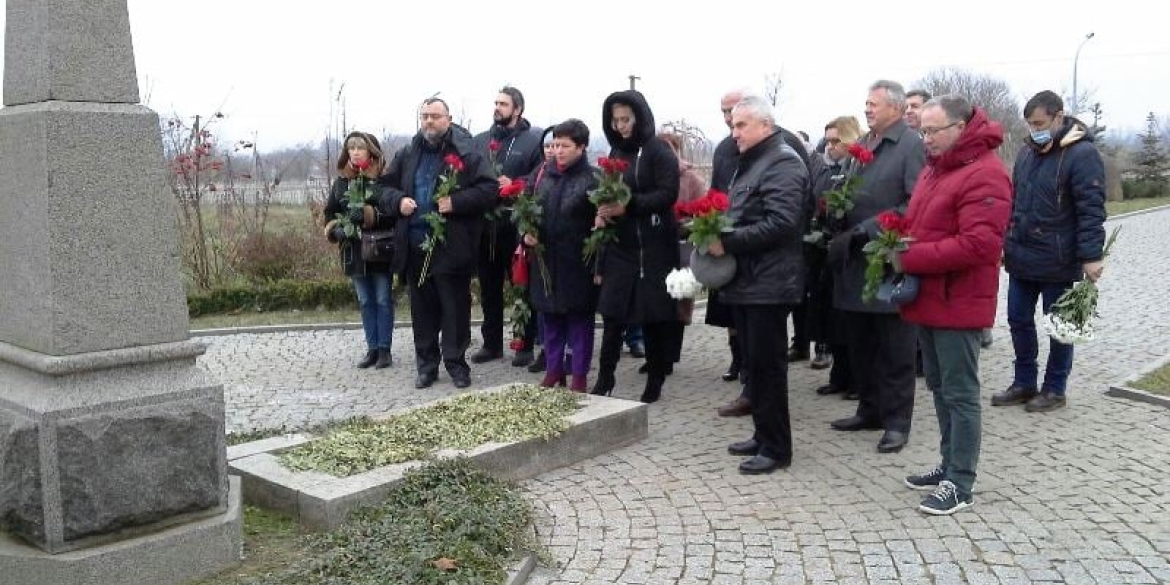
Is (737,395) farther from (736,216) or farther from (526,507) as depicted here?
(526,507)

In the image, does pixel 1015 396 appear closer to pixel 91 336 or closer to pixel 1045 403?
pixel 1045 403

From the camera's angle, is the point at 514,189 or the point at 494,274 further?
the point at 494,274

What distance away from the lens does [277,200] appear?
15516 mm

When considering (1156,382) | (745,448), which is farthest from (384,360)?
(1156,382)

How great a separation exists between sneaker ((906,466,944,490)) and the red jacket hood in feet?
Result: 5.47

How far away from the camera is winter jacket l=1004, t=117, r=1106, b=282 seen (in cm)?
677

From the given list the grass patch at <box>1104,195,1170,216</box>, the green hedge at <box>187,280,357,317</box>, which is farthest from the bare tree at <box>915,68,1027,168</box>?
the green hedge at <box>187,280,357,317</box>

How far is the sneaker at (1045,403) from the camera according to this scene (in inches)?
281

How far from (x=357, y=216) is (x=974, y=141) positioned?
5.43 metres

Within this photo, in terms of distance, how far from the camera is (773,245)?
225 inches

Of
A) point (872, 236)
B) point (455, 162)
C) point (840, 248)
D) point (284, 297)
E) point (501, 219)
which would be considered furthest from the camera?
point (284, 297)

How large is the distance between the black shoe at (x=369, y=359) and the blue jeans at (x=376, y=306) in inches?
1.9

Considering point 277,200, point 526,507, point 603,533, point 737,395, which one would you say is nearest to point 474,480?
point 526,507

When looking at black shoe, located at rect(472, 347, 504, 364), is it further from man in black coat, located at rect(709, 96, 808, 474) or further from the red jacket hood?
the red jacket hood
